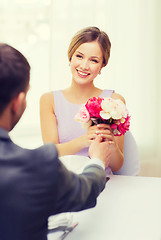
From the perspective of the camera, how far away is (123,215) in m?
1.28

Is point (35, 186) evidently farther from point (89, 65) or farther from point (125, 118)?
point (89, 65)

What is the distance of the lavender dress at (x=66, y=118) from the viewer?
224 cm

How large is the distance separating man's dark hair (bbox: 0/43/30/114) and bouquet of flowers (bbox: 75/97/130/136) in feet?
2.76

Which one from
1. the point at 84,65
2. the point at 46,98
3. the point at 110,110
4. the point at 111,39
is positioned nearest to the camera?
the point at 110,110

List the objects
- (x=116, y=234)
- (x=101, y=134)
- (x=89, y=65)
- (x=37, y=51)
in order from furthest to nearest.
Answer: (x=37, y=51), (x=89, y=65), (x=101, y=134), (x=116, y=234)

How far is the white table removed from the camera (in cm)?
112

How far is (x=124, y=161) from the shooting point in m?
2.17

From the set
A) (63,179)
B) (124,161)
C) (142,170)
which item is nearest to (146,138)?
(142,170)

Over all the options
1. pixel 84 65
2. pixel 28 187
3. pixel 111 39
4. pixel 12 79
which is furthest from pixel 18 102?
pixel 111 39

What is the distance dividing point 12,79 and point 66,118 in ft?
5.05

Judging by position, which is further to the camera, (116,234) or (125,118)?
(125,118)

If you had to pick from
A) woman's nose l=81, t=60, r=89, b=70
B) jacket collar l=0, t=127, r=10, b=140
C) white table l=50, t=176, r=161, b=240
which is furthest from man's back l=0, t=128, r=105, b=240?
woman's nose l=81, t=60, r=89, b=70

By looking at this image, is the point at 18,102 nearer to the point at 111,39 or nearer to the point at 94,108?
the point at 94,108

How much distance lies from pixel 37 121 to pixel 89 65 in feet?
5.13
